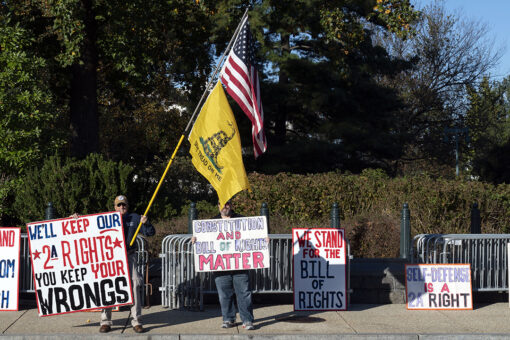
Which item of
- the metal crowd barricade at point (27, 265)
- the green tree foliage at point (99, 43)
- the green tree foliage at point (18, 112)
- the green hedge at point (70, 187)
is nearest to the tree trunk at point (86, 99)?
the green tree foliage at point (99, 43)

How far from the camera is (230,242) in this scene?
9086 millimetres

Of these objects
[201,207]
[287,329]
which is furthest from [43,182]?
[287,329]

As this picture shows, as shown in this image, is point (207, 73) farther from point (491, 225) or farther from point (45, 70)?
point (491, 225)

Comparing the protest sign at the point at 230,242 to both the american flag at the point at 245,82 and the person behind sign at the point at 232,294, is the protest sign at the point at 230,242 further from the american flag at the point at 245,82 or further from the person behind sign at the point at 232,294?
the american flag at the point at 245,82

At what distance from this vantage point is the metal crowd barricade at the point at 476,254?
10.5 metres

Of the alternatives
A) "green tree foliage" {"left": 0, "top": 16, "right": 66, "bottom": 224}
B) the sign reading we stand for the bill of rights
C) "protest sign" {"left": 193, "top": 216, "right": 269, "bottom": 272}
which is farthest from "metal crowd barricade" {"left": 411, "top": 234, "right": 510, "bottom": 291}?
"green tree foliage" {"left": 0, "top": 16, "right": 66, "bottom": 224}

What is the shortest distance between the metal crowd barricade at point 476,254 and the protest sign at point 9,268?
19.0 feet

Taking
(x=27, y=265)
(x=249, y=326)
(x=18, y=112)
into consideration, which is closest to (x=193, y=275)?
(x=249, y=326)

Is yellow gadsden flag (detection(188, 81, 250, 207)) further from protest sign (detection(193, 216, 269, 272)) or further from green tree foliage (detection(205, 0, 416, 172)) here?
green tree foliage (detection(205, 0, 416, 172))

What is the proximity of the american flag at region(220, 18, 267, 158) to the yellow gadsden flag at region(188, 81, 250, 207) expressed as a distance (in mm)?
303

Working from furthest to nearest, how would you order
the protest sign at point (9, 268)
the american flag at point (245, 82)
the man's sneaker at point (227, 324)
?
1. the protest sign at point (9, 268)
2. the american flag at point (245, 82)
3. the man's sneaker at point (227, 324)

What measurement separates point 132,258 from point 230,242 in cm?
128

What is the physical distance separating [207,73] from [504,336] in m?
15.4

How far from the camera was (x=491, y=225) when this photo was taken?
15195mm
